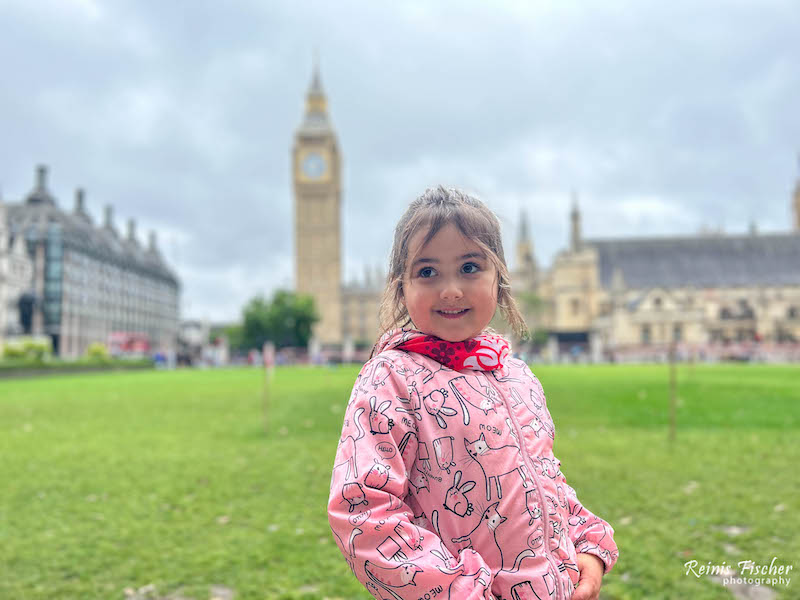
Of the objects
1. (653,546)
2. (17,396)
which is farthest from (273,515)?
(17,396)

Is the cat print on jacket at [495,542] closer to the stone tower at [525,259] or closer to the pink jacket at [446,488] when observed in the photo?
the pink jacket at [446,488]

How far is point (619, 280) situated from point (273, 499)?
213ft

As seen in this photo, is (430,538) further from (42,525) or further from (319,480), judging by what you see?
(319,480)

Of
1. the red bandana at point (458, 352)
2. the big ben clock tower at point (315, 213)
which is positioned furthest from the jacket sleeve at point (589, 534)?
the big ben clock tower at point (315, 213)

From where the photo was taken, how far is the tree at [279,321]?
62.8 metres

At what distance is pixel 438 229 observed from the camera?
159 cm

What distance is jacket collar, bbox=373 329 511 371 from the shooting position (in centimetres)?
157

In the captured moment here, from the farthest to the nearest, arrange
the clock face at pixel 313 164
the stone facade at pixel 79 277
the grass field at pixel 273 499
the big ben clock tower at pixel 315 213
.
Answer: the clock face at pixel 313 164, the big ben clock tower at pixel 315 213, the stone facade at pixel 79 277, the grass field at pixel 273 499

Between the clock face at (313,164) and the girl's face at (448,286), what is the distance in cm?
8615

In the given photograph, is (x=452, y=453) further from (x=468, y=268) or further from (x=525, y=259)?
(x=525, y=259)

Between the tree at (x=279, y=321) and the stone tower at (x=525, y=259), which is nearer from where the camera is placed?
the tree at (x=279, y=321)

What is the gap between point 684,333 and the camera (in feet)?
201

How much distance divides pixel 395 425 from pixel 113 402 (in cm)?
1527

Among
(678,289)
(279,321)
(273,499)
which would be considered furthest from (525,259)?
(273,499)
